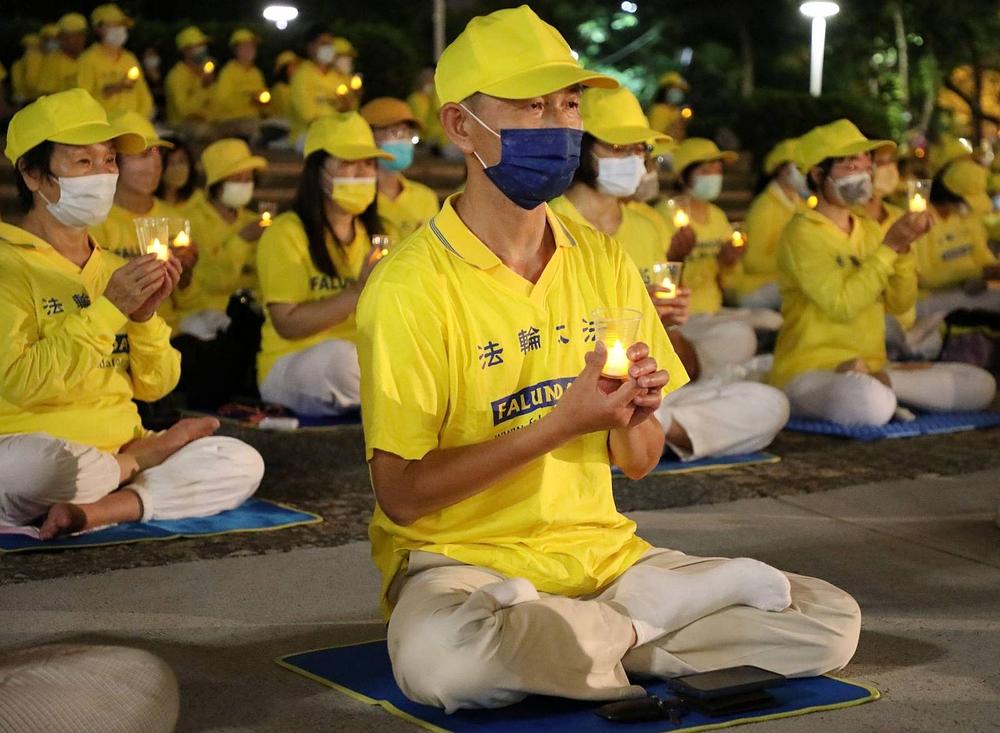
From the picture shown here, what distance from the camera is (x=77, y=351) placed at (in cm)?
549

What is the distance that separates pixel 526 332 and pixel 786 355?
4700 millimetres

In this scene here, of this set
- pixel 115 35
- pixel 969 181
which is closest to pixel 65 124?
pixel 969 181

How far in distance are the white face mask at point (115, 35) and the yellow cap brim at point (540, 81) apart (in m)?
13.2

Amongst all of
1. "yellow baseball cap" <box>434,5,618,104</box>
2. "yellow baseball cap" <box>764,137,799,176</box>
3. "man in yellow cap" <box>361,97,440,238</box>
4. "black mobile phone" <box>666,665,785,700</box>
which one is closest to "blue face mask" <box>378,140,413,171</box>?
"man in yellow cap" <box>361,97,440,238</box>

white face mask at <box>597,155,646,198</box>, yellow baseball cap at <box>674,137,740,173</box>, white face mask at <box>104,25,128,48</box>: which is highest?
white face mask at <box>104,25,128,48</box>

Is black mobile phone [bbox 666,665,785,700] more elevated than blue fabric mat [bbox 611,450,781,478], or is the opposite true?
black mobile phone [bbox 666,665,785,700]

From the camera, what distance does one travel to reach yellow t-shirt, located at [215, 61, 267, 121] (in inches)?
666

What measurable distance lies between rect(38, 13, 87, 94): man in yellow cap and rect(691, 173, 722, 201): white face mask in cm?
854

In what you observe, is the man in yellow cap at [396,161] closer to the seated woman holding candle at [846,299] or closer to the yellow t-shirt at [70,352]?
the seated woman holding candle at [846,299]

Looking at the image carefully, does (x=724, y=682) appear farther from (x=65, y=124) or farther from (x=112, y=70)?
(x=112, y=70)

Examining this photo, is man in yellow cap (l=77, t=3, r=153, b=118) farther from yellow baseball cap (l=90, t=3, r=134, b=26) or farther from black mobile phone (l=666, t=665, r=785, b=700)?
black mobile phone (l=666, t=665, r=785, b=700)

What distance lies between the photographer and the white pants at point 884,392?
26.5 ft

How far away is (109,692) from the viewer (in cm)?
349

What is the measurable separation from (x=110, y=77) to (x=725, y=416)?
10.6 meters
